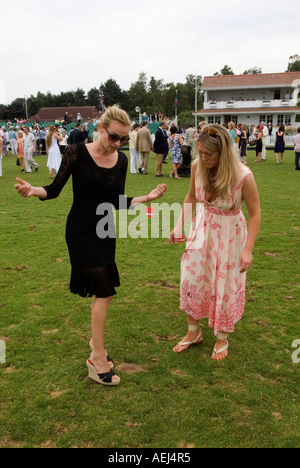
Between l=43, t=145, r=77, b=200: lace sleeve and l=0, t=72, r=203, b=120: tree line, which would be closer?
l=43, t=145, r=77, b=200: lace sleeve

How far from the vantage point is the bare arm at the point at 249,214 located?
2975 millimetres

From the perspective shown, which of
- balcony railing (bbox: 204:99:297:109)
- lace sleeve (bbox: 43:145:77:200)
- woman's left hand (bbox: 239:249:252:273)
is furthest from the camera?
balcony railing (bbox: 204:99:297:109)

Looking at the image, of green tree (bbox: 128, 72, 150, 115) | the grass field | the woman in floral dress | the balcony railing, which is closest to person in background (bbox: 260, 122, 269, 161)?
the grass field

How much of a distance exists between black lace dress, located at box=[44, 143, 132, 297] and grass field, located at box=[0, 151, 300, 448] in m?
0.84

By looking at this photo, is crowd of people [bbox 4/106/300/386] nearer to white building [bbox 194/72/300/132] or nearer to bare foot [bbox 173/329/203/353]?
bare foot [bbox 173/329/203/353]

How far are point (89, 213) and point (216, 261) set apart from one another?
3.73ft

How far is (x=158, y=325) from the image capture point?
4035 millimetres

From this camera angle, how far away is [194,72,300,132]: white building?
5622 centimetres

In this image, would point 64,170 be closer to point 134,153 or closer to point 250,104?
point 134,153

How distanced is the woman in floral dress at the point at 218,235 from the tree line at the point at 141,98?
6654cm

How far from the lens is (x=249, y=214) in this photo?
303 centimetres

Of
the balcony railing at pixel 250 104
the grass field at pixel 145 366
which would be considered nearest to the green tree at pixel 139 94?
the balcony railing at pixel 250 104

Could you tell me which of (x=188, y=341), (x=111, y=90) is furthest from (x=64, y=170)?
(x=111, y=90)

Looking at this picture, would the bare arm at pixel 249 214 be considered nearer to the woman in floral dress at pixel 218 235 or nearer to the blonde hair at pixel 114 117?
the woman in floral dress at pixel 218 235
